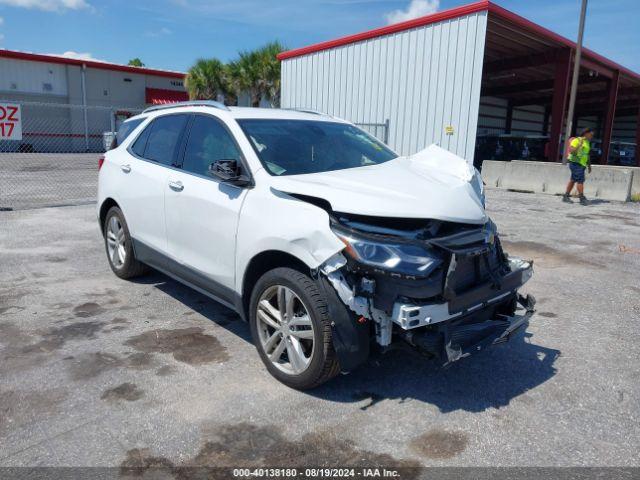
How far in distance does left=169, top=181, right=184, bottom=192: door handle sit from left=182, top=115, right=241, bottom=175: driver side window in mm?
142

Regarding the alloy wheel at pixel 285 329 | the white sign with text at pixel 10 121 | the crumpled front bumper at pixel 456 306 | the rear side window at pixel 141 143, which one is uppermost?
the white sign with text at pixel 10 121

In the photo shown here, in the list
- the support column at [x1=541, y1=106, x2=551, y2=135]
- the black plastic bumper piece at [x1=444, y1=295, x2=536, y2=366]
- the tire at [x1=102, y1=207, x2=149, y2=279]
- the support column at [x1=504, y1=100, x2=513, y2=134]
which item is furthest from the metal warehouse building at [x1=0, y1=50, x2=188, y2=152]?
the black plastic bumper piece at [x1=444, y1=295, x2=536, y2=366]

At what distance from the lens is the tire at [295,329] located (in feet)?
10.0

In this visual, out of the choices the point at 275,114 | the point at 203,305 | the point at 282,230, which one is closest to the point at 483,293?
the point at 282,230

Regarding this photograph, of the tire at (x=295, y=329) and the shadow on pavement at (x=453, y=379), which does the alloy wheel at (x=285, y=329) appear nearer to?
the tire at (x=295, y=329)

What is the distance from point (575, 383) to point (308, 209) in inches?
87.2

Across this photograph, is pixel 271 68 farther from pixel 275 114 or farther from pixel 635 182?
pixel 275 114

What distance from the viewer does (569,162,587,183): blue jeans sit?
12750mm

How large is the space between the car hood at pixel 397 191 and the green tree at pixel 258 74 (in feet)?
93.3

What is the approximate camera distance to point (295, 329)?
327cm

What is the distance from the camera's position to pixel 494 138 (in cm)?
2100

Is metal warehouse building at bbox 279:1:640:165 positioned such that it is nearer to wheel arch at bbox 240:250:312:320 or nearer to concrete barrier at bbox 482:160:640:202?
concrete barrier at bbox 482:160:640:202

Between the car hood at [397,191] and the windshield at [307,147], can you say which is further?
the windshield at [307,147]

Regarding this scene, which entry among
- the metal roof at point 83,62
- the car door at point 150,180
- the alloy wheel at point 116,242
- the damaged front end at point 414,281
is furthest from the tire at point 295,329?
the metal roof at point 83,62
